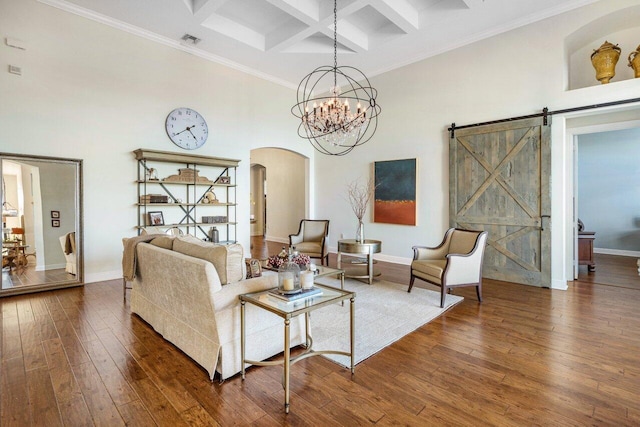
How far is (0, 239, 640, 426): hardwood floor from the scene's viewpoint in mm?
1897

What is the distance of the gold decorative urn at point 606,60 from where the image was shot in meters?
4.27

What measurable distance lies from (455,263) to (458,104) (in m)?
3.16

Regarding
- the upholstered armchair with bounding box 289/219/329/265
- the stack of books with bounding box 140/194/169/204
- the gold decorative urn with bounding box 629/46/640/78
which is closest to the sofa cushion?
the stack of books with bounding box 140/194/169/204

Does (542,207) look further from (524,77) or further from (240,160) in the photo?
(240,160)

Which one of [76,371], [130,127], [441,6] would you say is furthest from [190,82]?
[76,371]

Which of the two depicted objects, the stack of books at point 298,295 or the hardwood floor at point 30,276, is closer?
the stack of books at point 298,295

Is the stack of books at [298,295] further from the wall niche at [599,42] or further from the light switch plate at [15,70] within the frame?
the wall niche at [599,42]

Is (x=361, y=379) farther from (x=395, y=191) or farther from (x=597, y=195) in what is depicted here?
(x=597, y=195)

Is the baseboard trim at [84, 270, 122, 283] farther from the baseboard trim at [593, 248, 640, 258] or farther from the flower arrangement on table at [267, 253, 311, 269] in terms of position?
the baseboard trim at [593, 248, 640, 258]

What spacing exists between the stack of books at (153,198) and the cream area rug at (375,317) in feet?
11.2

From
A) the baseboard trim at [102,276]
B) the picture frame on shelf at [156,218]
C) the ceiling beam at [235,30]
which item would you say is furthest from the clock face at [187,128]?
the baseboard trim at [102,276]

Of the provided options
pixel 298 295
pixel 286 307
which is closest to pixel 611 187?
pixel 298 295

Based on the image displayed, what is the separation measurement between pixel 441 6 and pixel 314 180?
4.56m

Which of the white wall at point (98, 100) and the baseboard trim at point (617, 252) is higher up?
the white wall at point (98, 100)
